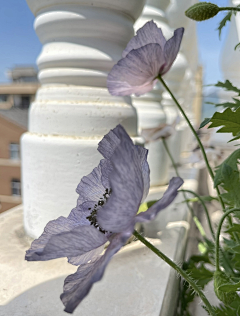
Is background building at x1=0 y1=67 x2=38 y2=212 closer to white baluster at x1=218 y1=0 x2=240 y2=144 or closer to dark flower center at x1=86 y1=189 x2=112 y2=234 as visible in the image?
white baluster at x1=218 y1=0 x2=240 y2=144

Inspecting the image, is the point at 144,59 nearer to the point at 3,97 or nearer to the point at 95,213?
the point at 95,213

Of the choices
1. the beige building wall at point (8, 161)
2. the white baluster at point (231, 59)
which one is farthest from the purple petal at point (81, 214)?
the beige building wall at point (8, 161)

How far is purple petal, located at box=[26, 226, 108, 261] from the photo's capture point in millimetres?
146

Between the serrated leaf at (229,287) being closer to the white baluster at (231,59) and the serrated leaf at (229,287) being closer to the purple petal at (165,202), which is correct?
the purple petal at (165,202)


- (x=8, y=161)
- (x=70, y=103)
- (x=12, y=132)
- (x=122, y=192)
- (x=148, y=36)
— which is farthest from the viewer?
(x=8, y=161)

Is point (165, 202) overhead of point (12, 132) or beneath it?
overhead

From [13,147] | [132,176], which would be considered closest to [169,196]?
[132,176]

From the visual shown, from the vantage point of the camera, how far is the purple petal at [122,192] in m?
0.14

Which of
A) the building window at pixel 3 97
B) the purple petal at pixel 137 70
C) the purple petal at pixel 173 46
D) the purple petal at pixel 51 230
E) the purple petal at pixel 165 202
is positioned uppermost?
the purple petal at pixel 173 46

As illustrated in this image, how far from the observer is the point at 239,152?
0.95 feet

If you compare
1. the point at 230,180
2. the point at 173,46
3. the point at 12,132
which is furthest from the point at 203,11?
the point at 12,132

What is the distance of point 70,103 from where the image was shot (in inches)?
21.1

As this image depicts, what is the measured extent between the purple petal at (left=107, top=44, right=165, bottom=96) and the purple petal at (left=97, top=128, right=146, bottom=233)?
136mm

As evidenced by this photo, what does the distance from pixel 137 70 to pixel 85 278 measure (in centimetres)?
20
